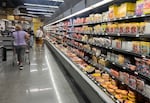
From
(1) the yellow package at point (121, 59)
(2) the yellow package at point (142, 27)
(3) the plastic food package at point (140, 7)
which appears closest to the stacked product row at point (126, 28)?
(2) the yellow package at point (142, 27)

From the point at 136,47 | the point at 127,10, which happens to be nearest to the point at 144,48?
the point at 136,47

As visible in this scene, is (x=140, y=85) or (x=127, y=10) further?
(x=127, y=10)

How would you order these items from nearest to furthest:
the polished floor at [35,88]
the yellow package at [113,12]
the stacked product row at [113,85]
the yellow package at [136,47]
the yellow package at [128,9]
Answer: the yellow package at [136,47], the stacked product row at [113,85], the yellow package at [128,9], the yellow package at [113,12], the polished floor at [35,88]

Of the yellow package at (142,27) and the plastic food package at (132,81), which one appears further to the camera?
the plastic food package at (132,81)

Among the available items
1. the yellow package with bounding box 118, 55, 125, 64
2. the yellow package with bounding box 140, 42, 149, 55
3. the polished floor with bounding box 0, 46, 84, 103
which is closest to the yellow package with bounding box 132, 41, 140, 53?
the yellow package with bounding box 140, 42, 149, 55

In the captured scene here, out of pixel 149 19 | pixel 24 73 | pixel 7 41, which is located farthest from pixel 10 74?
pixel 7 41

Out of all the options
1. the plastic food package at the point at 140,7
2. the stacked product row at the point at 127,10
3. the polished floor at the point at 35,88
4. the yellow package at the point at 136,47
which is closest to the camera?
the stacked product row at the point at 127,10

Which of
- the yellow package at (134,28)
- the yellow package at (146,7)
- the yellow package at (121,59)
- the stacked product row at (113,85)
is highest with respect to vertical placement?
the yellow package at (146,7)

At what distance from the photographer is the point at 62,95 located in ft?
17.3

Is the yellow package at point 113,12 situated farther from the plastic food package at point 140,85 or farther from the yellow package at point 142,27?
the plastic food package at point 140,85

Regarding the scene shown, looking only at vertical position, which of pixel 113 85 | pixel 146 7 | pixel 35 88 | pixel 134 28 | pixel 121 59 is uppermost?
pixel 146 7

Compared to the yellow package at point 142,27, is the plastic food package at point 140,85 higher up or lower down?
lower down

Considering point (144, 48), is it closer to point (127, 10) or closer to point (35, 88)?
point (127, 10)

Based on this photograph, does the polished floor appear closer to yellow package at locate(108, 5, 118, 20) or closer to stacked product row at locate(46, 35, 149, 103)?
stacked product row at locate(46, 35, 149, 103)
